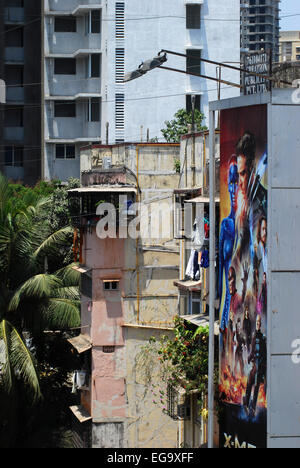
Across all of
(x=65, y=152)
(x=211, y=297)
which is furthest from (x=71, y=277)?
(x=65, y=152)

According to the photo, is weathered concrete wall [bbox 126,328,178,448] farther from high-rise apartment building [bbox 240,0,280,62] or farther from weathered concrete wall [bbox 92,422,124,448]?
high-rise apartment building [bbox 240,0,280,62]

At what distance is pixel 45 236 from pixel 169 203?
15.1 ft

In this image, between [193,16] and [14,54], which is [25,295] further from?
[14,54]

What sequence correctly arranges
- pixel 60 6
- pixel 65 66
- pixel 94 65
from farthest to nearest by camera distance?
pixel 65 66 < pixel 60 6 < pixel 94 65

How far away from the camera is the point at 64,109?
5259cm

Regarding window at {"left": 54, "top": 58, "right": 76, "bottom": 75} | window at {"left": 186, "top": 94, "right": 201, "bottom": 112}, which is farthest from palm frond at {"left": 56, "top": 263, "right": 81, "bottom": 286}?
window at {"left": 54, "top": 58, "right": 76, "bottom": 75}

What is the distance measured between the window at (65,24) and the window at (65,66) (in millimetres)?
1653

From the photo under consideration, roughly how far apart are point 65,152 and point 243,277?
116ft

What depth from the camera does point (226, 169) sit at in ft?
63.1

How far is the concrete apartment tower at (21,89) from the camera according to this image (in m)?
54.3

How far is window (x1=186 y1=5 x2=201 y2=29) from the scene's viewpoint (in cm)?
4756

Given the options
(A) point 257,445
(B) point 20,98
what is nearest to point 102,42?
(B) point 20,98
